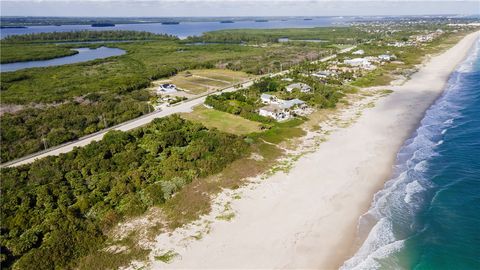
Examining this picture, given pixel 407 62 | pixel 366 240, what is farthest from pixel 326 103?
pixel 407 62

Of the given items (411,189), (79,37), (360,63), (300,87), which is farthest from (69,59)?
(411,189)

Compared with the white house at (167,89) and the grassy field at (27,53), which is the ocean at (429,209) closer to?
the white house at (167,89)

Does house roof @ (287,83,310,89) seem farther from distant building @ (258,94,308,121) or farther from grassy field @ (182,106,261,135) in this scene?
grassy field @ (182,106,261,135)

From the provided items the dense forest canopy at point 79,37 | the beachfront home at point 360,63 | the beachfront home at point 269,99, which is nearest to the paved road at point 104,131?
the beachfront home at point 269,99

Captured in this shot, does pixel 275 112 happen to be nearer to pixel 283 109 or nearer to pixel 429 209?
pixel 283 109

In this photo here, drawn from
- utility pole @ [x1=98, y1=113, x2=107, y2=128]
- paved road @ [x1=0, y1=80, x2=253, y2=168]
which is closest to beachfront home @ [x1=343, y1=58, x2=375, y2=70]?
paved road @ [x1=0, y1=80, x2=253, y2=168]

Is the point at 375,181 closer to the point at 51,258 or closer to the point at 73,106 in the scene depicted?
the point at 51,258
